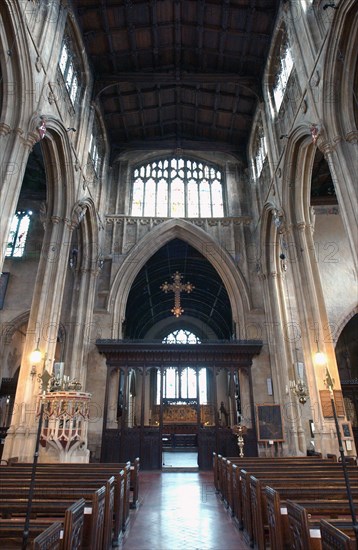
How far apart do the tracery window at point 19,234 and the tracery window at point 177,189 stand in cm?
521

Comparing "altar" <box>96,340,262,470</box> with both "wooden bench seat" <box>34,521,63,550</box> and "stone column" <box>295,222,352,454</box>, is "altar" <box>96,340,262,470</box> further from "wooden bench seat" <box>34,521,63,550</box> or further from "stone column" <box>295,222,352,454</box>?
"wooden bench seat" <box>34,521,63,550</box>

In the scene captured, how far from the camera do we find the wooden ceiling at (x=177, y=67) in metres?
14.2

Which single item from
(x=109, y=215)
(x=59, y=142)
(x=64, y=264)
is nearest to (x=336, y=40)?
(x=59, y=142)

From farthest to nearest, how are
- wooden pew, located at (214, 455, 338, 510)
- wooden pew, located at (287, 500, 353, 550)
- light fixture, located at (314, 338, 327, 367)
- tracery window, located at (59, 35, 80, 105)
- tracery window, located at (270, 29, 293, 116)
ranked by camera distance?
tracery window, located at (270, 29, 293, 116) → tracery window, located at (59, 35, 80, 105) → light fixture, located at (314, 338, 327, 367) → wooden pew, located at (214, 455, 338, 510) → wooden pew, located at (287, 500, 353, 550)

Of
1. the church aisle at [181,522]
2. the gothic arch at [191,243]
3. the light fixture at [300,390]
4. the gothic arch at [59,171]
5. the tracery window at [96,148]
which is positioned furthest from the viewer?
the tracery window at [96,148]

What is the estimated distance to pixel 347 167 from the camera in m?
8.40

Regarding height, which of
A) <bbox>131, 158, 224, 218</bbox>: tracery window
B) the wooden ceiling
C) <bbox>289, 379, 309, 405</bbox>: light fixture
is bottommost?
<bbox>289, 379, 309, 405</bbox>: light fixture

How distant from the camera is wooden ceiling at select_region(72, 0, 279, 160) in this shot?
14.2 meters

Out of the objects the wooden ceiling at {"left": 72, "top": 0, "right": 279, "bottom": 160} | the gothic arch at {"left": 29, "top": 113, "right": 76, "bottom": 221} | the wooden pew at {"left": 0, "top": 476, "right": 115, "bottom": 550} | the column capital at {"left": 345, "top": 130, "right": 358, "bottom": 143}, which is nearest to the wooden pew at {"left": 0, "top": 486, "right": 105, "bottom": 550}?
the wooden pew at {"left": 0, "top": 476, "right": 115, "bottom": 550}

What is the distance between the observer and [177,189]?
64.3ft

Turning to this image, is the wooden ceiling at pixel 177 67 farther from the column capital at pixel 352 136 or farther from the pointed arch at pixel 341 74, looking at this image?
the column capital at pixel 352 136

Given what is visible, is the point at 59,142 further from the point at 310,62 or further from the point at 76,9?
the point at 310,62

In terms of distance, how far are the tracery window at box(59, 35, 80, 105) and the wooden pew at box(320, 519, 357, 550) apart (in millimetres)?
14469

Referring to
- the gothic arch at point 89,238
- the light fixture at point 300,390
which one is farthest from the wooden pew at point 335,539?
the gothic arch at point 89,238
